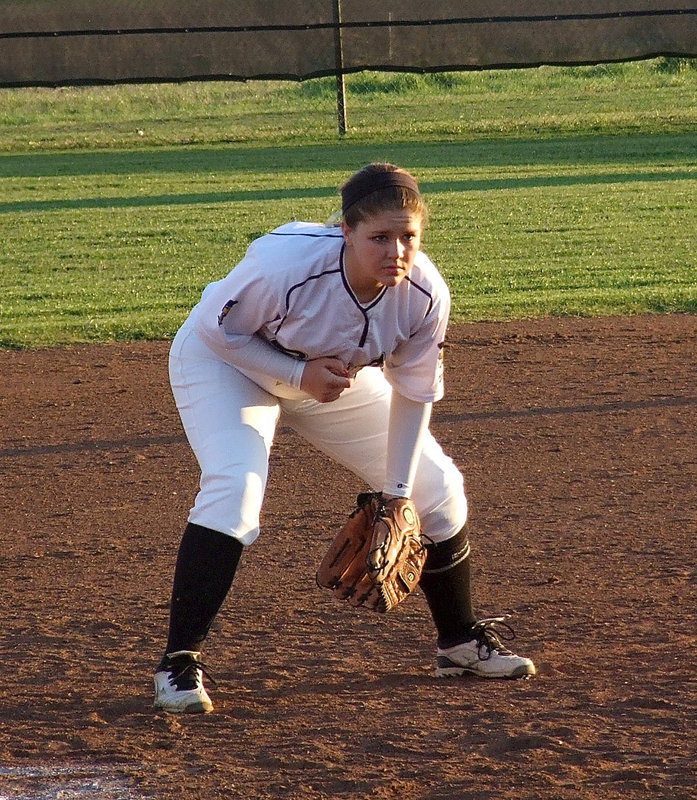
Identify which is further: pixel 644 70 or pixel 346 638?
pixel 644 70

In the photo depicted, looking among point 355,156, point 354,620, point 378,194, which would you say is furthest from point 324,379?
point 355,156

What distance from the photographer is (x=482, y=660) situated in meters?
3.54

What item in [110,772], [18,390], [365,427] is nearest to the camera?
[110,772]

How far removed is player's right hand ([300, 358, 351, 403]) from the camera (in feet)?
10.6

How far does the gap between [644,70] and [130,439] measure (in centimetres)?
2092

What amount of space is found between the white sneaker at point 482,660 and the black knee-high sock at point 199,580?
0.69 metres

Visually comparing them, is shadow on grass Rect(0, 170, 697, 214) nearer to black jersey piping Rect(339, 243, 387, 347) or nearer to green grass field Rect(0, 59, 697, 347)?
green grass field Rect(0, 59, 697, 347)

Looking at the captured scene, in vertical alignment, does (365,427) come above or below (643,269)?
above

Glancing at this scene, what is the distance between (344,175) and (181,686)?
12.7 m

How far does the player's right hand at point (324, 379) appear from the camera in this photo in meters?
3.24

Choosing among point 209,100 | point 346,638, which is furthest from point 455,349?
point 209,100

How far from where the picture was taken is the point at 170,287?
999cm

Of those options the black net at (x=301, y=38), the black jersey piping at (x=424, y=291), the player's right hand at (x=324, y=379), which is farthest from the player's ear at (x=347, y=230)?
the black net at (x=301, y=38)

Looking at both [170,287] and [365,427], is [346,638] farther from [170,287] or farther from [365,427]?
[170,287]
